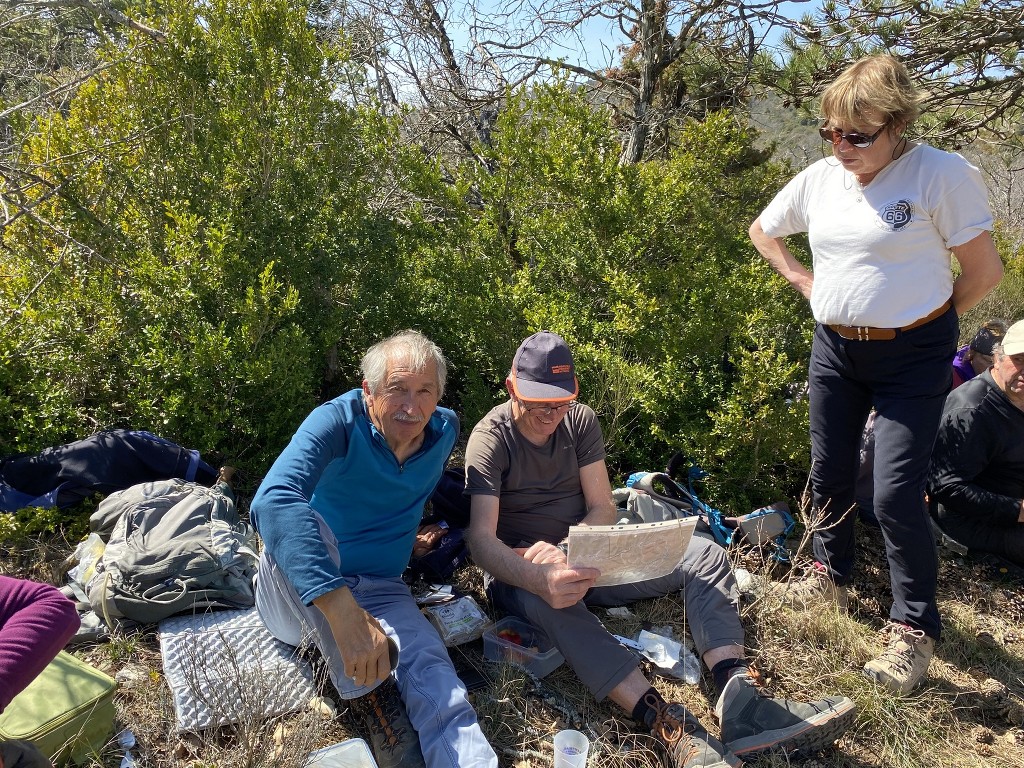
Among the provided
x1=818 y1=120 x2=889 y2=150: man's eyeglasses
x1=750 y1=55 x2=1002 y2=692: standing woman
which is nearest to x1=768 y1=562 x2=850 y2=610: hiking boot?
x1=750 y1=55 x2=1002 y2=692: standing woman

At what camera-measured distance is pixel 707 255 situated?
438 centimetres

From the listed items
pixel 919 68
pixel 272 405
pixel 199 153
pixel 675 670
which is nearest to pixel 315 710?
pixel 675 670

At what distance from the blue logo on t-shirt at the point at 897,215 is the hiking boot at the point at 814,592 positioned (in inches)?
57.0

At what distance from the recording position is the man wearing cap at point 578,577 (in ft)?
7.76

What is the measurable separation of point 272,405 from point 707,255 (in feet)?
8.62

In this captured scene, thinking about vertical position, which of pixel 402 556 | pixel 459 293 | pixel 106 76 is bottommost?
pixel 402 556

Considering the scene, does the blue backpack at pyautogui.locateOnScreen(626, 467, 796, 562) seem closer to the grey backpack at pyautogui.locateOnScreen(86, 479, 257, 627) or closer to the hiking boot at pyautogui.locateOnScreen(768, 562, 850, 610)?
the hiking boot at pyautogui.locateOnScreen(768, 562, 850, 610)

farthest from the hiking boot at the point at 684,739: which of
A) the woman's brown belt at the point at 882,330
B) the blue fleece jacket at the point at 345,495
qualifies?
the woman's brown belt at the point at 882,330

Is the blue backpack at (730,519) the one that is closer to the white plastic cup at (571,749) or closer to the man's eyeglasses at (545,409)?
Result: the man's eyeglasses at (545,409)

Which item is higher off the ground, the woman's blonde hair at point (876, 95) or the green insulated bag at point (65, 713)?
the woman's blonde hair at point (876, 95)

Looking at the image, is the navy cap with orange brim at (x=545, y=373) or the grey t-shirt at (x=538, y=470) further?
the grey t-shirt at (x=538, y=470)

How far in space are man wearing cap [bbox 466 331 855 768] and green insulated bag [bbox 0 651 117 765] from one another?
4.08 feet

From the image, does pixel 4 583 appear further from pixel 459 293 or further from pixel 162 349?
pixel 459 293

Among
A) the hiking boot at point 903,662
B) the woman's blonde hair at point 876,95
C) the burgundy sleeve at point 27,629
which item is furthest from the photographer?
the hiking boot at point 903,662
